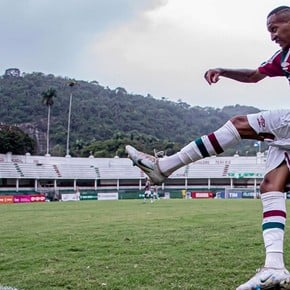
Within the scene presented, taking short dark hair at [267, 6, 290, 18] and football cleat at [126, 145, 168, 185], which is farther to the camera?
football cleat at [126, 145, 168, 185]

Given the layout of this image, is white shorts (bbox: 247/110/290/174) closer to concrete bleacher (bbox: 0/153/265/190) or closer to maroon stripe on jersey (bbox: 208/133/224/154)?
maroon stripe on jersey (bbox: 208/133/224/154)

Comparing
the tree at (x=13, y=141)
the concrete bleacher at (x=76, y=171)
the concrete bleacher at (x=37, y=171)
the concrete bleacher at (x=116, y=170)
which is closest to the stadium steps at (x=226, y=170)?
the concrete bleacher at (x=116, y=170)

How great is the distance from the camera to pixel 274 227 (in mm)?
3551

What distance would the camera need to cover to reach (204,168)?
255ft

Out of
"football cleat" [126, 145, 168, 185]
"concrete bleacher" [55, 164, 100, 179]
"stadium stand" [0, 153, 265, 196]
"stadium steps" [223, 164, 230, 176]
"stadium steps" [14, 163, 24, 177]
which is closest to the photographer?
"football cleat" [126, 145, 168, 185]

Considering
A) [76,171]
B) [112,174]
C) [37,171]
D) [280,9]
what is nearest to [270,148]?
[280,9]

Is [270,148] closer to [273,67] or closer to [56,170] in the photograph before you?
[273,67]

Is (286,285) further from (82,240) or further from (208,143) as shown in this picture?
(82,240)

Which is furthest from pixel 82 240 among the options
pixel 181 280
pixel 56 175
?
pixel 56 175

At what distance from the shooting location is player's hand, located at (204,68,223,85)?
4.05 metres

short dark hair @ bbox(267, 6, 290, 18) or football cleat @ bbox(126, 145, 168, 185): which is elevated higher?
short dark hair @ bbox(267, 6, 290, 18)

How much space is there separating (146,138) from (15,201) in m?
52.9

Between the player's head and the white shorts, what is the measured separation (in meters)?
0.58

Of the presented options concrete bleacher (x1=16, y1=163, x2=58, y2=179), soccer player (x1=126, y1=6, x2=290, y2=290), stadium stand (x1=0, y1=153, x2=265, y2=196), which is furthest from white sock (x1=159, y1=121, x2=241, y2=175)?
stadium stand (x1=0, y1=153, x2=265, y2=196)
